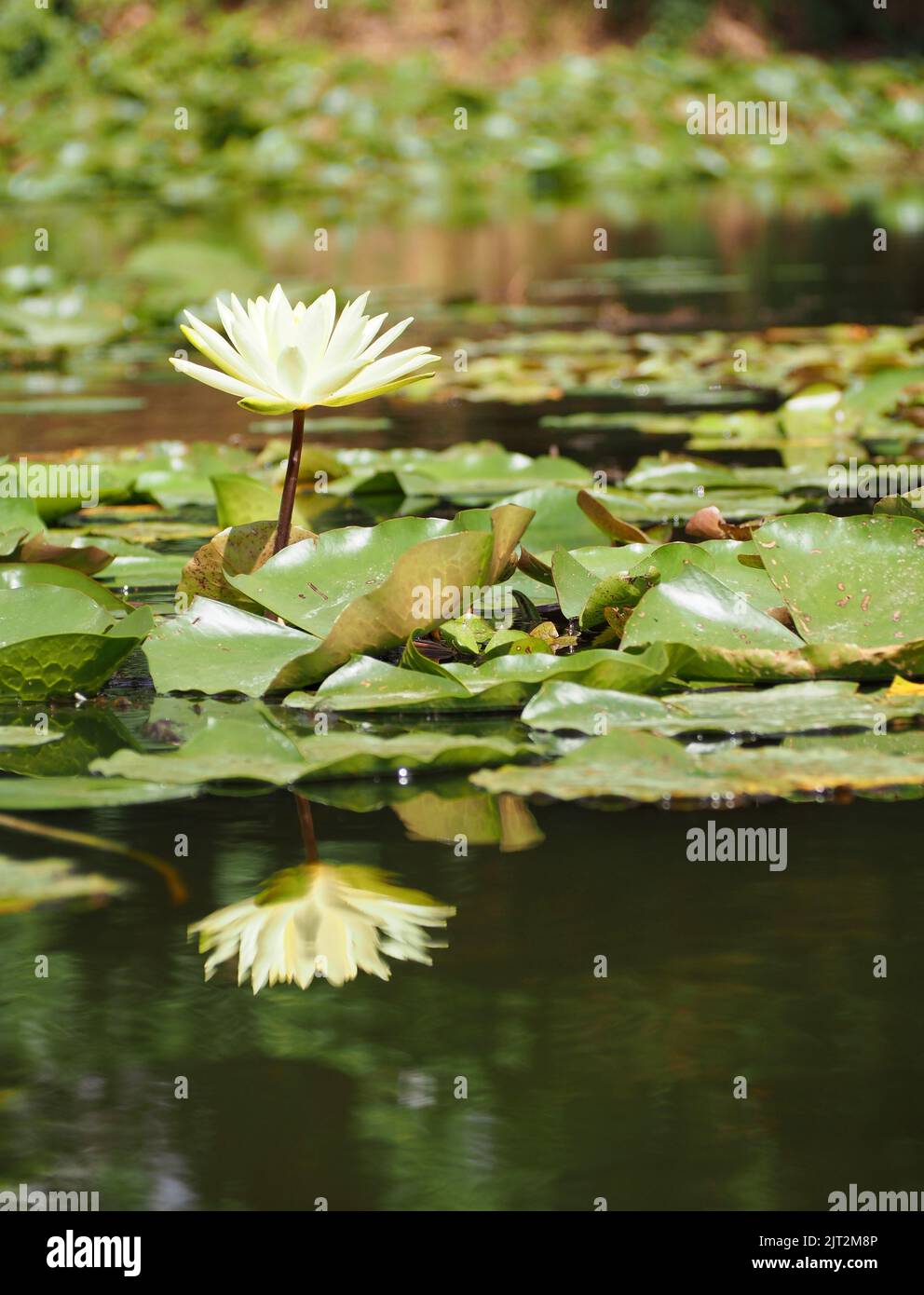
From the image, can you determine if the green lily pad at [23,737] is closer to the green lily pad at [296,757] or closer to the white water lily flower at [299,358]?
the green lily pad at [296,757]

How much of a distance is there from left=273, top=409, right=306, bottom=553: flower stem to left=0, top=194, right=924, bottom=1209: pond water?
403 millimetres

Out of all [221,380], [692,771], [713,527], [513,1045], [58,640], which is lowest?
[513,1045]

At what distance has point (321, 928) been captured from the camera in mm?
1202

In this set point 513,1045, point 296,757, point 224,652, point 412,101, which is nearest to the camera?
point 513,1045

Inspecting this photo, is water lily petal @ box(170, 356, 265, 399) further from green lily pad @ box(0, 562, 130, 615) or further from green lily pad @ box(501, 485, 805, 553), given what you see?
green lily pad @ box(501, 485, 805, 553)

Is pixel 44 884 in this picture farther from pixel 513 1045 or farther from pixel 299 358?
pixel 299 358

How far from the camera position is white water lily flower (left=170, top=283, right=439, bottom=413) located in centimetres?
167

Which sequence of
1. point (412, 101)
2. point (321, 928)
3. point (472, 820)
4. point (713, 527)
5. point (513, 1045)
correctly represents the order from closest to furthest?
point (513, 1045), point (321, 928), point (472, 820), point (713, 527), point (412, 101)

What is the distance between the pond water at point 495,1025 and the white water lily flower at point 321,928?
0.7 inches

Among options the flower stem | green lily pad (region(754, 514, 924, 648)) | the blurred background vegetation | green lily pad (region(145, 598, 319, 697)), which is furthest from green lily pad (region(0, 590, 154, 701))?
the blurred background vegetation

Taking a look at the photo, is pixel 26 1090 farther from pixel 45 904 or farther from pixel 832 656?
pixel 832 656

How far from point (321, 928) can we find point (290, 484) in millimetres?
684

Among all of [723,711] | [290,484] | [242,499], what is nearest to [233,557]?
[290,484]

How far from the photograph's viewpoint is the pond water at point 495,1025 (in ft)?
3.03
